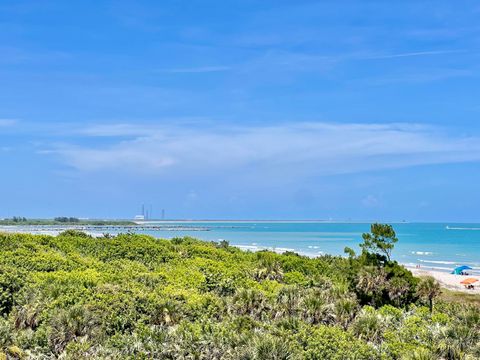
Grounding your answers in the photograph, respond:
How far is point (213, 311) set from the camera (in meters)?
28.4

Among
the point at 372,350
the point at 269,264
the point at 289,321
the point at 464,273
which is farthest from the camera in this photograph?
the point at 464,273

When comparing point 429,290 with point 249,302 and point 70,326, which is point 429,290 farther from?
point 70,326

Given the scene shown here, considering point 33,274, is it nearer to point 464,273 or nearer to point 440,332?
point 440,332

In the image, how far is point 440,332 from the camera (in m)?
24.5

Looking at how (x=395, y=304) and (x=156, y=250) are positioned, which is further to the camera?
(x=156, y=250)

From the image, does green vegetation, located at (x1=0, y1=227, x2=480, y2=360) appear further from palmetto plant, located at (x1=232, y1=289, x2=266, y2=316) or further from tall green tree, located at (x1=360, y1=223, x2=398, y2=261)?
tall green tree, located at (x1=360, y1=223, x2=398, y2=261)

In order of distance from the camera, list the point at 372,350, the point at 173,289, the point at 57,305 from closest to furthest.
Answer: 1. the point at 372,350
2. the point at 57,305
3. the point at 173,289

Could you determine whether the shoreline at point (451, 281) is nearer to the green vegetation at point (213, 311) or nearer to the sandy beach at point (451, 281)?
the sandy beach at point (451, 281)

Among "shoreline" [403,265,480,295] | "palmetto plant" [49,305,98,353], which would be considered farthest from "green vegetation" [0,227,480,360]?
"shoreline" [403,265,480,295]

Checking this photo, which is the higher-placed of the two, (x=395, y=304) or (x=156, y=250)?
(x=156, y=250)

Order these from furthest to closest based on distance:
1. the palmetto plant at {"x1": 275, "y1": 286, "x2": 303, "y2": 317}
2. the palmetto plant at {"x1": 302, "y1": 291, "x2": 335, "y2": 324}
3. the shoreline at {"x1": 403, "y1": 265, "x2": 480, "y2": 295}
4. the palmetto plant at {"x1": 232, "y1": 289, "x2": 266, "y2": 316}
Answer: the shoreline at {"x1": 403, "y1": 265, "x2": 480, "y2": 295} → the palmetto plant at {"x1": 232, "y1": 289, "x2": 266, "y2": 316} → the palmetto plant at {"x1": 275, "y1": 286, "x2": 303, "y2": 317} → the palmetto plant at {"x1": 302, "y1": 291, "x2": 335, "y2": 324}

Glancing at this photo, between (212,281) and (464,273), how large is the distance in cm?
4584

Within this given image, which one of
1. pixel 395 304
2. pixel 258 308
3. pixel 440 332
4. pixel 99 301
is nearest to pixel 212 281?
pixel 258 308

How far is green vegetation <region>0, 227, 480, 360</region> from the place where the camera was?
2138 centimetres
